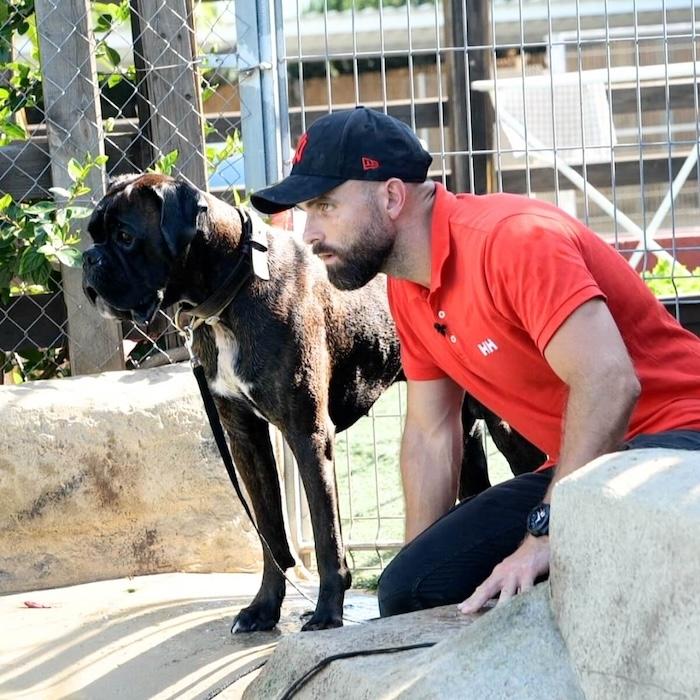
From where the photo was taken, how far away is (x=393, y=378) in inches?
190

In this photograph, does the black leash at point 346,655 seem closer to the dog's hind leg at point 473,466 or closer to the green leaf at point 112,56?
the dog's hind leg at point 473,466

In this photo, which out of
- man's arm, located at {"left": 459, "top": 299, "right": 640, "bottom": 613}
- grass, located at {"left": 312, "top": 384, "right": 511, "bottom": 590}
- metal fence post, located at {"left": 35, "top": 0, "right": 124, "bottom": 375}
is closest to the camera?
man's arm, located at {"left": 459, "top": 299, "right": 640, "bottom": 613}

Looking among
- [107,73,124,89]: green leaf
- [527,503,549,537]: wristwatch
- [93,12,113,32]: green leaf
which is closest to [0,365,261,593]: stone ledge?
[107,73,124,89]: green leaf

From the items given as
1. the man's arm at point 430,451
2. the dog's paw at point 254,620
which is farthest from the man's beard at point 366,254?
the dog's paw at point 254,620

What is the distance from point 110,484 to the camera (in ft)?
16.7

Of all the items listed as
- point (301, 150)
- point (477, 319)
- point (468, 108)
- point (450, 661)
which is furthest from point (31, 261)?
point (450, 661)

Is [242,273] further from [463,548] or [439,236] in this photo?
[463,548]

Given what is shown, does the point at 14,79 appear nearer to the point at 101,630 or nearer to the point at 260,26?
the point at 260,26

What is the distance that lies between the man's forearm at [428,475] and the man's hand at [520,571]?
885 millimetres

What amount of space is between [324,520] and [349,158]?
4.78ft

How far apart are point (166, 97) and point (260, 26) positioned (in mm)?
522

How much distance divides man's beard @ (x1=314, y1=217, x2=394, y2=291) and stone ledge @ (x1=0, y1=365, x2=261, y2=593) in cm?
188

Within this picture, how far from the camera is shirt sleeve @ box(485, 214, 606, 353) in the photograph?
2.90m

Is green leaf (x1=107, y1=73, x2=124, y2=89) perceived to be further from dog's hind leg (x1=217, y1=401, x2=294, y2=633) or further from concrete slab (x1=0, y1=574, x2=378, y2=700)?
concrete slab (x1=0, y1=574, x2=378, y2=700)
